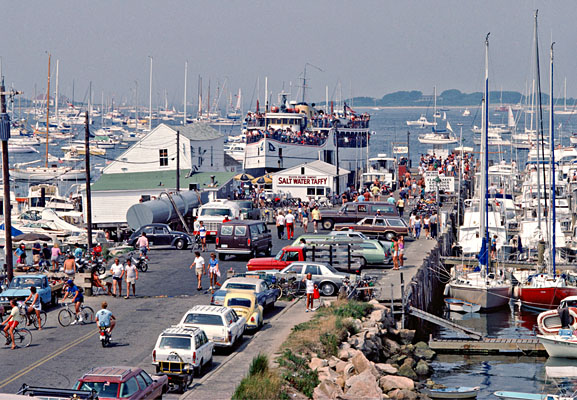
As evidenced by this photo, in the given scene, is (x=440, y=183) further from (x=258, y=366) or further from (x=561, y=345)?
(x=258, y=366)

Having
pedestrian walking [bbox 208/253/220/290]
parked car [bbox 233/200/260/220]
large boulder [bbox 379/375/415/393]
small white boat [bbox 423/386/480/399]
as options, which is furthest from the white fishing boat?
parked car [bbox 233/200/260/220]

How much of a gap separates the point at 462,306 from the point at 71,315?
68.7 ft

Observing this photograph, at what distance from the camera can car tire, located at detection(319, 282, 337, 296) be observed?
33.0 meters

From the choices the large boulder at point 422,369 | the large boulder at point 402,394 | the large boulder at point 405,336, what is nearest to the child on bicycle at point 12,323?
the large boulder at point 402,394

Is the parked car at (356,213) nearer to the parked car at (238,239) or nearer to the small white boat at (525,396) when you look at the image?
the parked car at (238,239)

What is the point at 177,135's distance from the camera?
6575 centimetres

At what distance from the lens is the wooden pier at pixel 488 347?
32.9 m

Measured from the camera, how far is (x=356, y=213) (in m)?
49.4

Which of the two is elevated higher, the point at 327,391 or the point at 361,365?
the point at 361,365

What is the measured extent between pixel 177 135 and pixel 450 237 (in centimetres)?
2239

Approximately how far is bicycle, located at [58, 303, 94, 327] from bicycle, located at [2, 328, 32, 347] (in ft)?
8.57

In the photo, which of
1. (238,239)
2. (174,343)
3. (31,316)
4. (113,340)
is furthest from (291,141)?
(174,343)

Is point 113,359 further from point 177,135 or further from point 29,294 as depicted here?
point 177,135

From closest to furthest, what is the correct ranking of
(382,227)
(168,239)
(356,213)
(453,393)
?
1. (453,393)
2. (168,239)
3. (382,227)
4. (356,213)
